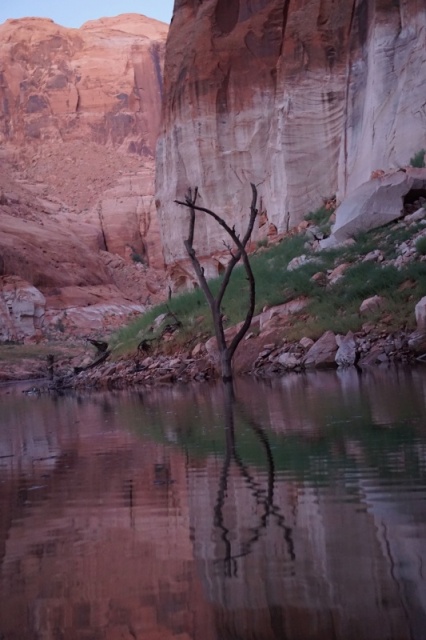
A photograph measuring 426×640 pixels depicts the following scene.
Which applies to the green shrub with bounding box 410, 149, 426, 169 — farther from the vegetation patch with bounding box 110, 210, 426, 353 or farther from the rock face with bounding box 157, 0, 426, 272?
the vegetation patch with bounding box 110, 210, 426, 353

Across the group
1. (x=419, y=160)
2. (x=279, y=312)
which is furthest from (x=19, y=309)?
(x=279, y=312)

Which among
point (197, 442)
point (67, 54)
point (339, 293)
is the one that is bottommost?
point (197, 442)

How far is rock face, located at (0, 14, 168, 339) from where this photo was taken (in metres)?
47.9

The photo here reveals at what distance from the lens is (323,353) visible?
1303cm

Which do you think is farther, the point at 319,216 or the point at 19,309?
the point at 19,309

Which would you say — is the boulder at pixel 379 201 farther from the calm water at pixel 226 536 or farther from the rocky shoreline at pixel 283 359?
the calm water at pixel 226 536

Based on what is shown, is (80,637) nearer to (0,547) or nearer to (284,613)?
(284,613)

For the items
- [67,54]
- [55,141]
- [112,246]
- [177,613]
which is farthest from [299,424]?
[67,54]

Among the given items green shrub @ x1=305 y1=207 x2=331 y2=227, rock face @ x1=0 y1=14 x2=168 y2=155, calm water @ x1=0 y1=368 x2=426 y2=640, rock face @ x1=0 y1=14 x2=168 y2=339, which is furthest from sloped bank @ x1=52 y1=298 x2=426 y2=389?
rock face @ x1=0 y1=14 x2=168 y2=155

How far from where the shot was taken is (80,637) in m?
A: 1.88

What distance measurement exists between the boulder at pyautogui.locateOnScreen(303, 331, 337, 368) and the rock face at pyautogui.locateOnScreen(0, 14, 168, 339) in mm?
31162

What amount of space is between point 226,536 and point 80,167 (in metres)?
74.5

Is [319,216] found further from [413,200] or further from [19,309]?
[19,309]

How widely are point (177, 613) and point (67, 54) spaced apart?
9145cm
